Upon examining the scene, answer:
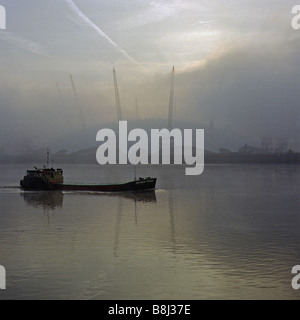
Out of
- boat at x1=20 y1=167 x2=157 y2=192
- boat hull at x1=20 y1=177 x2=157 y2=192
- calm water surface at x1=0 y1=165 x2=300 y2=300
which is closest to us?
calm water surface at x1=0 y1=165 x2=300 y2=300

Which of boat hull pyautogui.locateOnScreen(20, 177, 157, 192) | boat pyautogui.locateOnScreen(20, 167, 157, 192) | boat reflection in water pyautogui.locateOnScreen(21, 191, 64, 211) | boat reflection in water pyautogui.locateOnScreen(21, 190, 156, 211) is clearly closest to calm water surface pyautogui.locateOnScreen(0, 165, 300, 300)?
boat reflection in water pyautogui.locateOnScreen(21, 191, 64, 211)

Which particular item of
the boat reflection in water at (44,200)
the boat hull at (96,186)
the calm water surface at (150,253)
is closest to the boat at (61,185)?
the boat hull at (96,186)

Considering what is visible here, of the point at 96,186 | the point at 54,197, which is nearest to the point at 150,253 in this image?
the point at 54,197

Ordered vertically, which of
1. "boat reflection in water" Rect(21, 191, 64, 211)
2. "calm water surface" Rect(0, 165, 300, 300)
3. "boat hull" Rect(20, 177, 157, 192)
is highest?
"boat hull" Rect(20, 177, 157, 192)

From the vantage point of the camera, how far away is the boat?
89.9 metres

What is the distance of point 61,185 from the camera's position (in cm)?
9269

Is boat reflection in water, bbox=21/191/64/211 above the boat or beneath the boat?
beneath

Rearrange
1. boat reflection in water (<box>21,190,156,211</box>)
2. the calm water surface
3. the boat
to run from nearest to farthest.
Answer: the calm water surface
boat reflection in water (<box>21,190,156,211</box>)
the boat

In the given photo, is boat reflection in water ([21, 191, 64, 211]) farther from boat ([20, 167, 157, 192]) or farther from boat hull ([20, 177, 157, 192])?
boat ([20, 167, 157, 192])

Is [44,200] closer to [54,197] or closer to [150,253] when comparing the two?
[54,197]

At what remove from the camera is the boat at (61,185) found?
89875 mm
